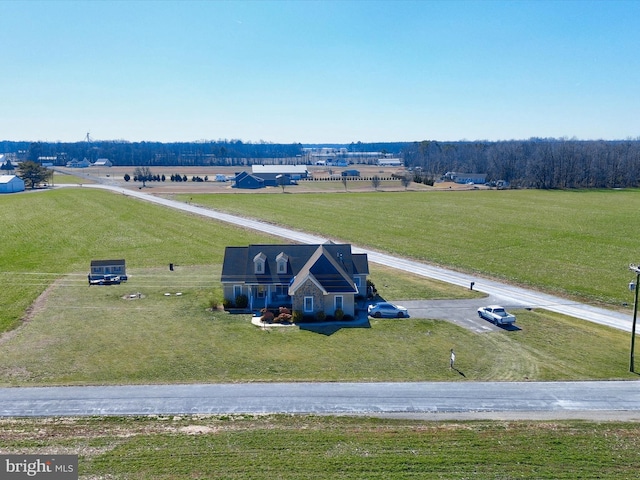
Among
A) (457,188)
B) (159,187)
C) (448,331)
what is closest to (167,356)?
(448,331)

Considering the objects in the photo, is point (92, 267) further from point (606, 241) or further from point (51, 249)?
point (606, 241)

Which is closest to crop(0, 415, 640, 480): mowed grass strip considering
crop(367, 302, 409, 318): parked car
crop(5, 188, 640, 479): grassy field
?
crop(5, 188, 640, 479): grassy field

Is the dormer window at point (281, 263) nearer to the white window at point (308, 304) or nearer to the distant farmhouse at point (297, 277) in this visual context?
the distant farmhouse at point (297, 277)

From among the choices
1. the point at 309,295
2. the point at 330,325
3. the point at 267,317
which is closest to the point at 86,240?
the point at 267,317

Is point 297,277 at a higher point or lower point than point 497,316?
higher

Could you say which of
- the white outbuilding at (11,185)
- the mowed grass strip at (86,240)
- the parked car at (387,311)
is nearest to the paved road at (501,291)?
the parked car at (387,311)

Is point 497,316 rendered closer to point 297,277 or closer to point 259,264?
point 297,277

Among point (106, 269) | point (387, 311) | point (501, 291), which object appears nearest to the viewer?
point (387, 311)

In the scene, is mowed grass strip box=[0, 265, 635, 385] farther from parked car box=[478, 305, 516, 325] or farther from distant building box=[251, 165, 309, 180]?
distant building box=[251, 165, 309, 180]
